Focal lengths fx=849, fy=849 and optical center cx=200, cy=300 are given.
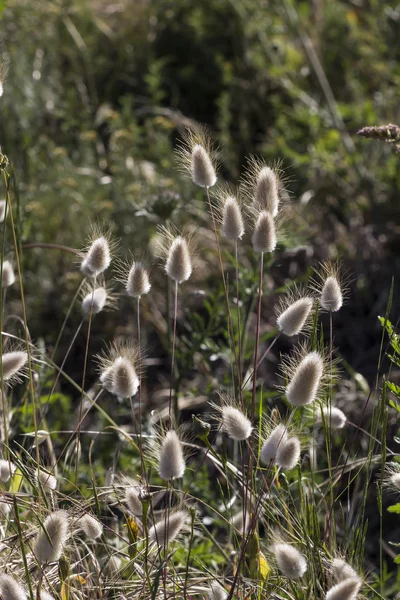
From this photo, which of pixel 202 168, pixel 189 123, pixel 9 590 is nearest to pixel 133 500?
pixel 9 590

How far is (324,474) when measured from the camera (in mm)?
2154

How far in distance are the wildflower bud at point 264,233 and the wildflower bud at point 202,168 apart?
0.41ft

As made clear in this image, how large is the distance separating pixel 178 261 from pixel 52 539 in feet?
1.64

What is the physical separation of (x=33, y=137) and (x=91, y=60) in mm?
821

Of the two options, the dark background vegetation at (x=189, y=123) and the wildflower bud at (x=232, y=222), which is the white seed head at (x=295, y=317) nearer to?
the wildflower bud at (x=232, y=222)

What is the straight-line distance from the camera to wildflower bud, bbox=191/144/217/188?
4.73 feet

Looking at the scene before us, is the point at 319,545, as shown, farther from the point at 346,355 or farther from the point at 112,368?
the point at 346,355

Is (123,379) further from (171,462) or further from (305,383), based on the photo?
(305,383)

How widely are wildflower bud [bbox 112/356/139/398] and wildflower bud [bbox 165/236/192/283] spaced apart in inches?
6.9

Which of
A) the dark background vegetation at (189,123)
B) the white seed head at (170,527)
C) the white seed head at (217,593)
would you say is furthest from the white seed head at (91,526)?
the dark background vegetation at (189,123)

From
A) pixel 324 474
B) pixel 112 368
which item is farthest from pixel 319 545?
pixel 324 474

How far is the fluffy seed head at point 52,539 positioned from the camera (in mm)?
1148

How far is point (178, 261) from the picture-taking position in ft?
4.66

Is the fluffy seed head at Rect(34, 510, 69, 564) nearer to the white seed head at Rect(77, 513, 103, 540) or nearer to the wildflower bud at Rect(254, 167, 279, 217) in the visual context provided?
the white seed head at Rect(77, 513, 103, 540)
